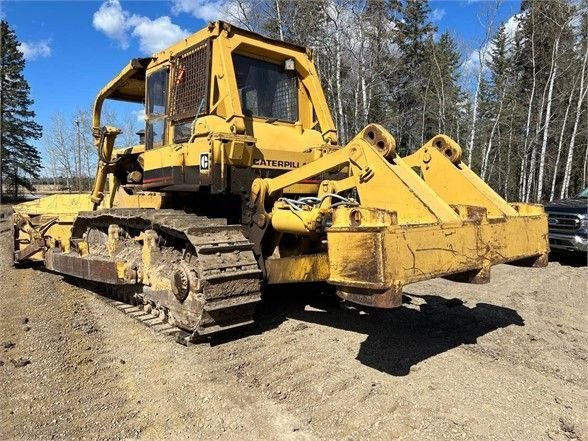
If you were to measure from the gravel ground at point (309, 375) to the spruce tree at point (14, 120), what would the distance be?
34.6 metres

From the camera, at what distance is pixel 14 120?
36125 millimetres

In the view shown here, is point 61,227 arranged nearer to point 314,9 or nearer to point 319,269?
point 319,269

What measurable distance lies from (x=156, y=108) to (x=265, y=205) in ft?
6.73

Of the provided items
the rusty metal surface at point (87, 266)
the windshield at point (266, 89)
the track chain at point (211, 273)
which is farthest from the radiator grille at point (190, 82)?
the rusty metal surface at point (87, 266)

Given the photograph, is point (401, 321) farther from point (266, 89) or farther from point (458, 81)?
point (458, 81)

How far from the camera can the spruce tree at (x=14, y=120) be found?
117ft

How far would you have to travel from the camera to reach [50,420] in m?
3.35

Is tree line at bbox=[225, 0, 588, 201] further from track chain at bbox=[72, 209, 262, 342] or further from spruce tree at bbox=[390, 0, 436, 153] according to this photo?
track chain at bbox=[72, 209, 262, 342]

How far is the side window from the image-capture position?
18.8 ft

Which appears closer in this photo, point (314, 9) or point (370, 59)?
point (314, 9)

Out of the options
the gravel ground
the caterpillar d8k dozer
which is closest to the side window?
the caterpillar d8k dozer

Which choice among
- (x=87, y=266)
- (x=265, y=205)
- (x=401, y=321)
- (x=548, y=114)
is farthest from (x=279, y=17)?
(x=401, y=321)

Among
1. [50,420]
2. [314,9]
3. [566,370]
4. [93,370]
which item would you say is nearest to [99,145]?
[93,370]

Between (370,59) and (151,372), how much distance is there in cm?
2153
